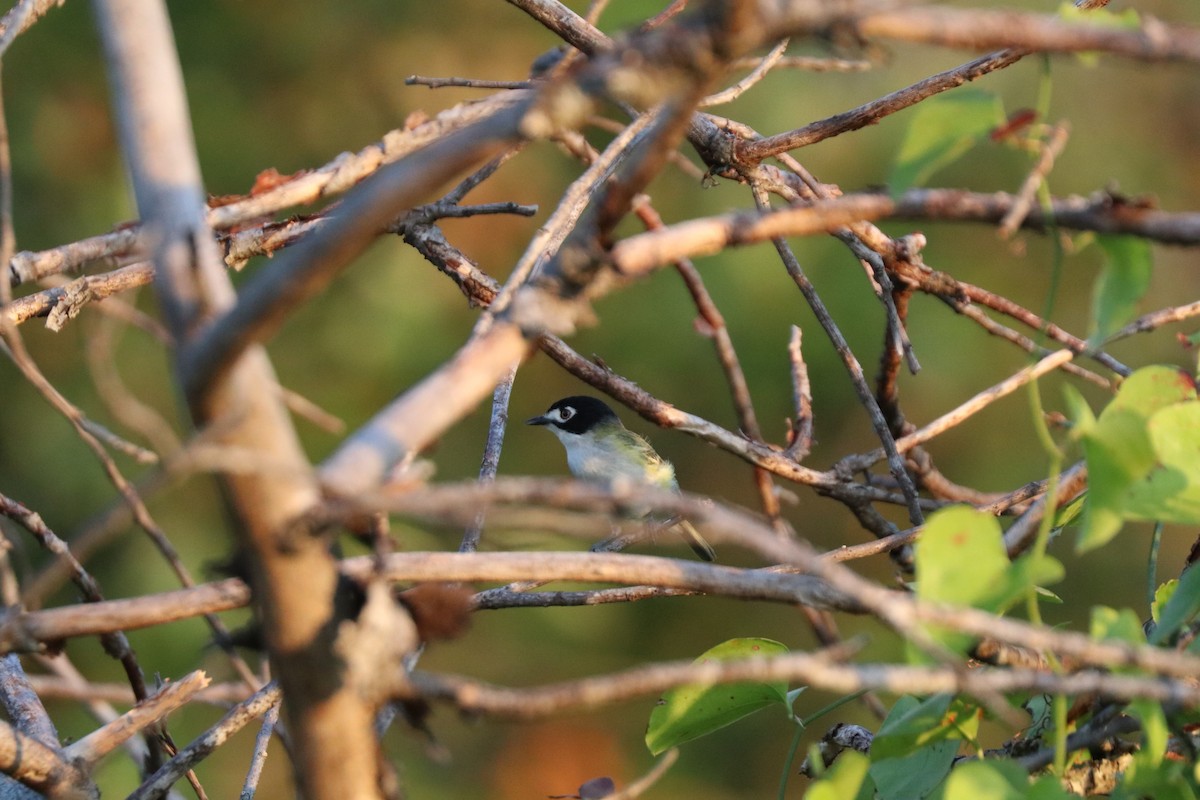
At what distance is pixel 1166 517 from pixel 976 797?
1.23ft

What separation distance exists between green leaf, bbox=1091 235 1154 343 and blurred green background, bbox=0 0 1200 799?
117 inches

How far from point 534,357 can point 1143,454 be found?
3.18 m

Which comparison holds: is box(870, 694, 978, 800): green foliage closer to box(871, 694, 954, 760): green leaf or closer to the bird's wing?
box(871, 694, 954, 760): green leaf

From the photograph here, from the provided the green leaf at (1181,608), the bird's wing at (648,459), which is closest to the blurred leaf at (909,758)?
the green leaf at (1181,608)

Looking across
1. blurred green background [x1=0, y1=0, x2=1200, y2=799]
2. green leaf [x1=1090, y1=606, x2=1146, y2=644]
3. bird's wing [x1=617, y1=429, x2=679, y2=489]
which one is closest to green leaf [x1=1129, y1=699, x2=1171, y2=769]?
green leaf [x1=1090, y1=606, x2=1146, y2=644]

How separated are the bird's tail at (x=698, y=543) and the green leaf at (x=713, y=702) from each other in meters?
2.70

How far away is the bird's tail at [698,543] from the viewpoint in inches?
171

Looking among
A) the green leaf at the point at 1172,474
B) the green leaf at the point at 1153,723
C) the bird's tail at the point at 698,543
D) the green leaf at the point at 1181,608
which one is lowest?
the bird's tail at the point at 698,543

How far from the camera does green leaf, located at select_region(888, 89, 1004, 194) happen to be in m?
1.01

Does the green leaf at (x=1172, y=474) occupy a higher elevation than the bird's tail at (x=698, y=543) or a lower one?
higher

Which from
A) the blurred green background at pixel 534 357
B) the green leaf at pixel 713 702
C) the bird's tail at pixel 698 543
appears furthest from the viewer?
the bird's tail at pixel 698 543

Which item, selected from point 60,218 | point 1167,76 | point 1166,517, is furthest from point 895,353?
point 1167,76

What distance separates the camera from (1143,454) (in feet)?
3.65

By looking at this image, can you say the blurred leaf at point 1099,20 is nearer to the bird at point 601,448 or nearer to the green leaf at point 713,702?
the green leaf at point 713,702
